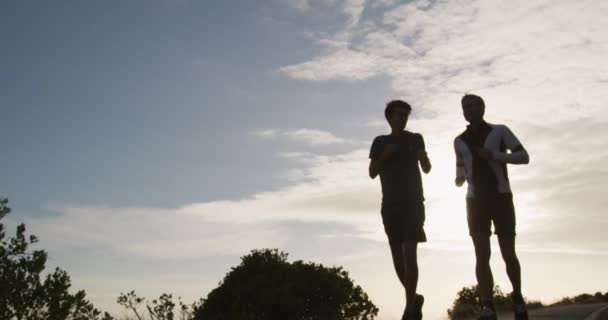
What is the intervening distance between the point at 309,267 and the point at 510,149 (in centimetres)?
2268

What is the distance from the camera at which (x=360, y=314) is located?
28188 mm

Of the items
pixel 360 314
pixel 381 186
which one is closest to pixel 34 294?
pixel 360 314

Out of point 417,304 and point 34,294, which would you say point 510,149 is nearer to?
point 417,304

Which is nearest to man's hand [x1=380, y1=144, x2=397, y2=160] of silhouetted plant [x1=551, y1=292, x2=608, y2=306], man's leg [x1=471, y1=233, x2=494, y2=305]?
man's leg [x1=471, y1=233, x2=494, y2=305]

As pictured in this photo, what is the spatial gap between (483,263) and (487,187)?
0.76 metres

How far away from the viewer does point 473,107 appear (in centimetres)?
627

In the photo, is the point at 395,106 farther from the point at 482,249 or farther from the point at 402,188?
the point at 482,249

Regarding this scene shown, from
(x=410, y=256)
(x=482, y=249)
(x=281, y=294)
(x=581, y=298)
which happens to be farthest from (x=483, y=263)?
(x=281, y=294)

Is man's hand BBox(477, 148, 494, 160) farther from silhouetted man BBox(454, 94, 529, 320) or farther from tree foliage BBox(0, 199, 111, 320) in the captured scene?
tree foliage BBox(0, 199, 111, 320)

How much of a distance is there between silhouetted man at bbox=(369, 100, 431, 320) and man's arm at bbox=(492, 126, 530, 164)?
0.92 m

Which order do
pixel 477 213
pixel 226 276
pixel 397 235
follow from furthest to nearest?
pixel 226 276 < pixel 397 235 < pixel 477 213

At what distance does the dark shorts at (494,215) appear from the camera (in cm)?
594

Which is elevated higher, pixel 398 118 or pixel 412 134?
pixel 398 118

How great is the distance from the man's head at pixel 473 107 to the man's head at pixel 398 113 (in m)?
0.69
